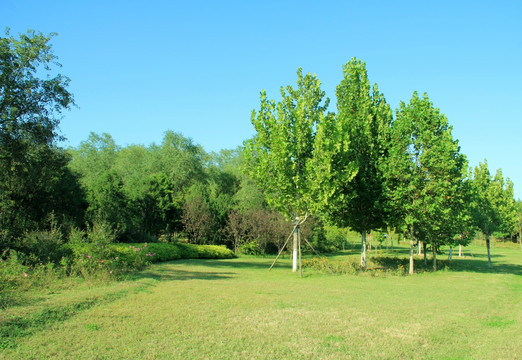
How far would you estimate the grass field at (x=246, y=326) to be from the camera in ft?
19.2

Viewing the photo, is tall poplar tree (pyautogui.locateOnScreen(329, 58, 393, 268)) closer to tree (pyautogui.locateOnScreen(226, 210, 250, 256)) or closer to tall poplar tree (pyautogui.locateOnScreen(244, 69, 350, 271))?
tall poplar tree (pyautogui.locateOnScreen(244, 69, 350, 271))

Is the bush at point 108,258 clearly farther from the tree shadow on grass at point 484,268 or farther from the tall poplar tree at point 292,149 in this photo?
the tree shadow on grass at point 484,268

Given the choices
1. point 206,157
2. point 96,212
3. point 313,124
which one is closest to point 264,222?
point 96,212

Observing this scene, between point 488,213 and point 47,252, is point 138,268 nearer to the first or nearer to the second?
point 47,252

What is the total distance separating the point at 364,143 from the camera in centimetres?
2173

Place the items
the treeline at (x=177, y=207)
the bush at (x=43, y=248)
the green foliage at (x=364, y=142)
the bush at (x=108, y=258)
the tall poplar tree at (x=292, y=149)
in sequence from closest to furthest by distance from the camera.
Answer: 1. the bush at (x=108, y=258)
2. the bush at (x=43, y=248)
3. the tall poplar tree at (x=292, y=149)
4. the green foliage at (x=364, y=142)
5. the treeline at (x=177, y=207)

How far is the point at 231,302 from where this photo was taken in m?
9.54

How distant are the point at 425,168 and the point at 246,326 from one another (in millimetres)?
16173

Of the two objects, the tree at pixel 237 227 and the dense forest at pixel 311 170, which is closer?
the dense forest at pixel 311 170

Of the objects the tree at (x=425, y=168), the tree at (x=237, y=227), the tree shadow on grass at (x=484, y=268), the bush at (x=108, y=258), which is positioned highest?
the tree at (x=425, y=168)

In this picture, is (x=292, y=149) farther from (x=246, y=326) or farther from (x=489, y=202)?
(x=489, y=202)

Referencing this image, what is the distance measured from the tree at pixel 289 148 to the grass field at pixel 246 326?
769 cm

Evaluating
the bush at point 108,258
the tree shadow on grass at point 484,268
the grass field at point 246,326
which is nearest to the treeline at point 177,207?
the bush at point 108,258

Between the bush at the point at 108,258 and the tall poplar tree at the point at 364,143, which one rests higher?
the tall poplar tree at the point at 364,143
